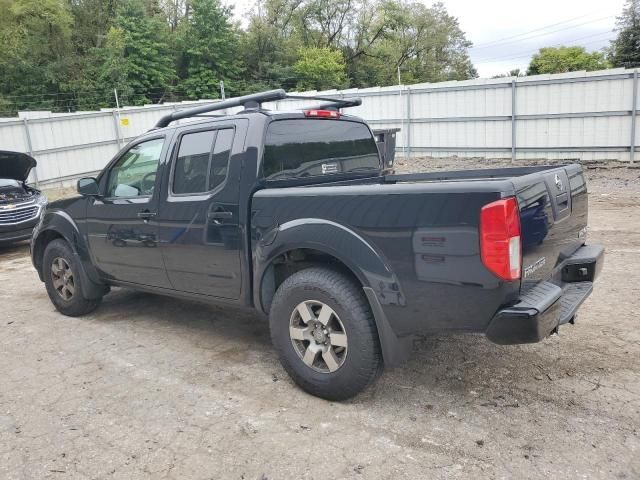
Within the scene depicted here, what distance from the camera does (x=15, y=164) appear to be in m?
9.23

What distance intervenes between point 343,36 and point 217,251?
2427 inches

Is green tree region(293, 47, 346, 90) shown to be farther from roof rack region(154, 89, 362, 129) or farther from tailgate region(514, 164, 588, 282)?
tailgate region(514, 164, 588, 282)

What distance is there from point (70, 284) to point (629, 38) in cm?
5433

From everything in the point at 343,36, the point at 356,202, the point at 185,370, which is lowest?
the point at 185,370

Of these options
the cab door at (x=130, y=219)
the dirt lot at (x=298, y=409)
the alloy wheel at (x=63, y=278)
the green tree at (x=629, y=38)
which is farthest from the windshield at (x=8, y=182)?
the green tree at (x=629, y=38)

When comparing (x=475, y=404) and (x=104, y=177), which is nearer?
(x=475, y=404)

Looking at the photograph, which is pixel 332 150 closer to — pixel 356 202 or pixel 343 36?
pixel 356 202

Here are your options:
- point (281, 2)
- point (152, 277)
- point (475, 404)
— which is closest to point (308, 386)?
point (475, 404)

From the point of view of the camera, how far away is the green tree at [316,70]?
51.0 m

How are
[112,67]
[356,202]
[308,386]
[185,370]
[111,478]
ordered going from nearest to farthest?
[111,478] → [356,202] → [308,386] → [185,370] → [112,67]

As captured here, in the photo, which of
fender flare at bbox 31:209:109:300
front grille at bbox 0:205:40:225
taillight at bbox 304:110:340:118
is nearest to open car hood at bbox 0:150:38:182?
front grille at bbox 0:205:40:225

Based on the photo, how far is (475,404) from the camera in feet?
10.8

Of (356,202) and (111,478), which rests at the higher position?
(356,202)

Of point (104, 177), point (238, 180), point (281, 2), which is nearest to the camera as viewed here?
point (238, 180)
